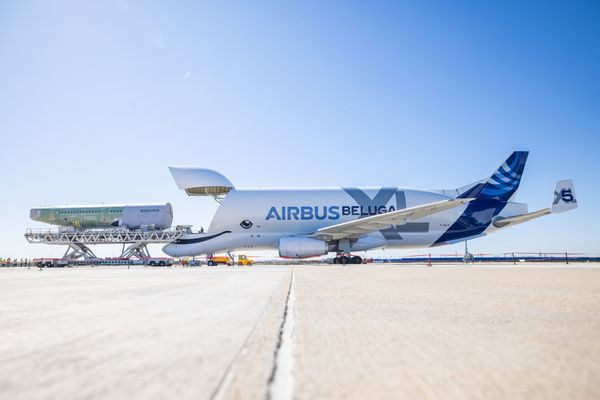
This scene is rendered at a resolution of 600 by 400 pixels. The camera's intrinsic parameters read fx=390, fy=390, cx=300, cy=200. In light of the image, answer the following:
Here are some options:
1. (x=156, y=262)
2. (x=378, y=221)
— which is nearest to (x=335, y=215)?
(x=378, y=221)

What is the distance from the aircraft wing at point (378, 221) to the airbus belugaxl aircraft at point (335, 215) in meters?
0.82

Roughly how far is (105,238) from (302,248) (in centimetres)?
1576

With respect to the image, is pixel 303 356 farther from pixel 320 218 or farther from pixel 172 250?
pixel 172 250

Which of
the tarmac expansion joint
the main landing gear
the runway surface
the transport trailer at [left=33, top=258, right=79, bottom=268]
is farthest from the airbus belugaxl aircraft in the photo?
the tarmac expansion joint

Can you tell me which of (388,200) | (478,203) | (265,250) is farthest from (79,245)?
(478,203)

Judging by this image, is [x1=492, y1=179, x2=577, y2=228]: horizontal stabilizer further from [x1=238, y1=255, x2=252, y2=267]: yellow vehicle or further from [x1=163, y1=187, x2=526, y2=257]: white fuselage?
[x1=238, y1=255, x2=252, y2=267]: yellow vehicle

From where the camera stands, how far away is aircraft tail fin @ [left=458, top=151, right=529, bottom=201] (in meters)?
25.8

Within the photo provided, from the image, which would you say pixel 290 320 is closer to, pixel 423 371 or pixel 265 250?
pixel 423 371

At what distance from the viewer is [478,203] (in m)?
24.9

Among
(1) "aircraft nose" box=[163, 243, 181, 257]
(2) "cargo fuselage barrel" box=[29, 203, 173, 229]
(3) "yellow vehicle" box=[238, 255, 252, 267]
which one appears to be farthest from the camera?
(3) "yellow vehicle" box=[238, 255, 252, 267]

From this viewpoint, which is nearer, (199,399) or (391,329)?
(199,399)

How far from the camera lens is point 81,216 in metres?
28.1

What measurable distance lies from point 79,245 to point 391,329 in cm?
3236

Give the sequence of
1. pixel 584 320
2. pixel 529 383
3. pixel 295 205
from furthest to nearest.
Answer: pixel 295 205
pixel 584 320
pixel 529 383
